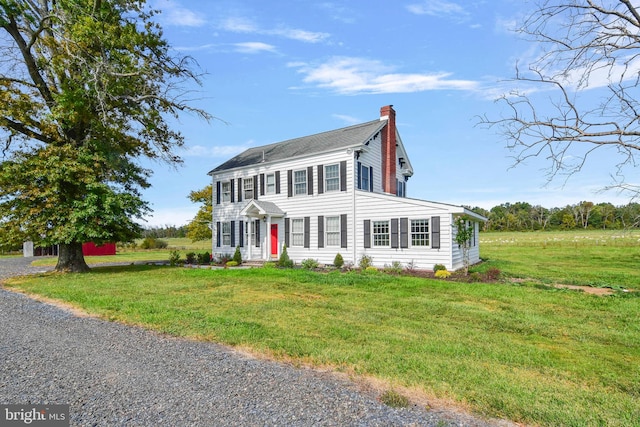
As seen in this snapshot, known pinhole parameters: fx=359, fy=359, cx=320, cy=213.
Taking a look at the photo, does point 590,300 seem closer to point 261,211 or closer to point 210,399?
point 210,399

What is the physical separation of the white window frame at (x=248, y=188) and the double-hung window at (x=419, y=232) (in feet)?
32.1

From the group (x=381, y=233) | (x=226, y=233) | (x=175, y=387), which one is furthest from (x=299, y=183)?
(x=175, y=387)

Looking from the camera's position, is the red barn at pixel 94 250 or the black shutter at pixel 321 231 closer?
the black shutter at pixel 321 231

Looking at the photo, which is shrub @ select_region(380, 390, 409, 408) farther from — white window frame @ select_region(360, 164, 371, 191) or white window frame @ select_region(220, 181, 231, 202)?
white window frame @ select_region(220, 181, 231, 202)

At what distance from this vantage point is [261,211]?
62.1ft

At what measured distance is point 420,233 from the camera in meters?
15.7

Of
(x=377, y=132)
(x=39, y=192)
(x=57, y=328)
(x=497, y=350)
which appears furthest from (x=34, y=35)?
(x=497, y=350)

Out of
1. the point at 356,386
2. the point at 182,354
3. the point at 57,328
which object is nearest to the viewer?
the point at 356,386

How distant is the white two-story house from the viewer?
15750 mm

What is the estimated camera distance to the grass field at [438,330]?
3.90 meters

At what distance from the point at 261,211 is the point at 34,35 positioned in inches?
474

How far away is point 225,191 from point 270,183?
12.4ft

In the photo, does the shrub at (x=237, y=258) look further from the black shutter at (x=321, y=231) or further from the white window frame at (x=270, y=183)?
the black shutter at (x=321, y=231)

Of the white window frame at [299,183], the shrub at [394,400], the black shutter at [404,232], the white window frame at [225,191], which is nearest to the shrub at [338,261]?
the black shutter at [404,232]
